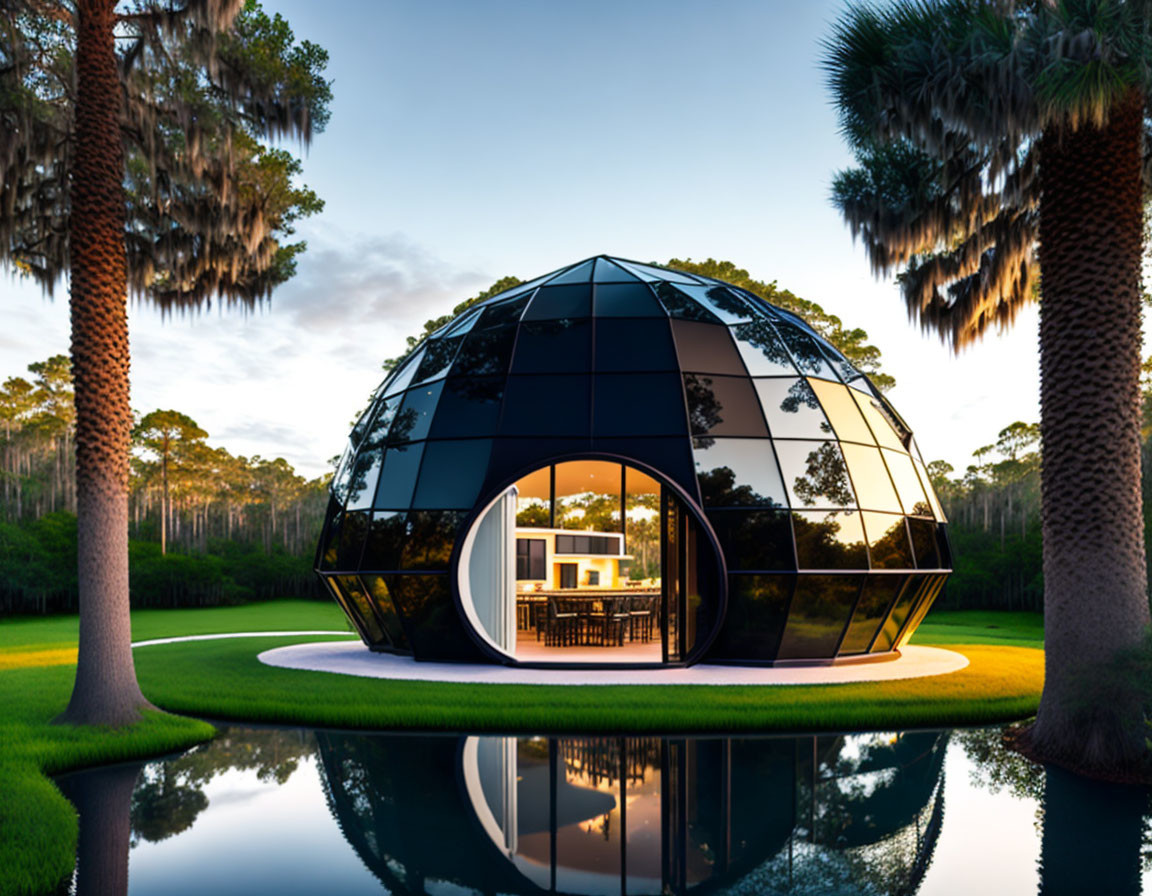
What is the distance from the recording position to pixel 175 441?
58.9 metres

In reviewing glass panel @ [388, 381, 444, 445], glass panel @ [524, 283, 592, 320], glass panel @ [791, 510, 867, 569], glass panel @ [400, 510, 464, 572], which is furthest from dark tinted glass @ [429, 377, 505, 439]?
glass panel @ [791, 510, 867, 569]

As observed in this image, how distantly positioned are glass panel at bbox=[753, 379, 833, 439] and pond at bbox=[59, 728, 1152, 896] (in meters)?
6.78

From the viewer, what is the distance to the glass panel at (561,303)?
16594mm

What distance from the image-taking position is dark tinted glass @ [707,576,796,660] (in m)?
14.0

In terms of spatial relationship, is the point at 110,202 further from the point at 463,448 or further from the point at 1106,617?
the point at 1106,617

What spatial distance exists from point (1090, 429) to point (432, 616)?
10.1 m

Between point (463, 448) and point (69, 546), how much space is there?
118ft

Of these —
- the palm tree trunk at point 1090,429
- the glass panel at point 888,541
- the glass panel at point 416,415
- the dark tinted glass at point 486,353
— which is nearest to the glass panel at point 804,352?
the glass panel at point 888,541

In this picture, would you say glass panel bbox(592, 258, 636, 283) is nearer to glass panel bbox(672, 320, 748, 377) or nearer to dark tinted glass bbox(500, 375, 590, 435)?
glass panel bbox(672, 320, 748, 377)

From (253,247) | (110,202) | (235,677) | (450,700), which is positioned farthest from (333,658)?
(110,202)

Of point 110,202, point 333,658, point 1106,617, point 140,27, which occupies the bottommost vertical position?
point 333,658

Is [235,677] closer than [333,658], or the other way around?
[235,677]

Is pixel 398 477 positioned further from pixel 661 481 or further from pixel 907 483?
pixel 907 483

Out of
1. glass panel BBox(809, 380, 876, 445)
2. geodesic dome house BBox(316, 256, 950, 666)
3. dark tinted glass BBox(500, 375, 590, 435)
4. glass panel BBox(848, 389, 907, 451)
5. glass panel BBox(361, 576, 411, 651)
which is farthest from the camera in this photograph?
glass panel BBox(848, 389, 907, 451)
